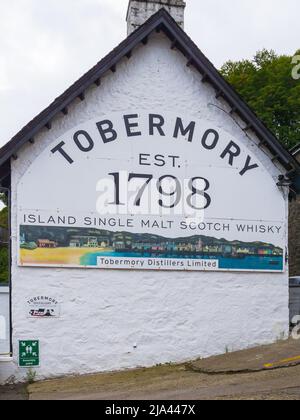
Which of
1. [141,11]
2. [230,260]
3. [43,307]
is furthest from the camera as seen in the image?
[141,11]

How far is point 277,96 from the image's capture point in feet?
115

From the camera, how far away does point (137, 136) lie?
14016 millimetres

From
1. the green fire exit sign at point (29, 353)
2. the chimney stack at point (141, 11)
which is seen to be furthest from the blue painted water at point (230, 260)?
the chimney stack at point (141, 11)

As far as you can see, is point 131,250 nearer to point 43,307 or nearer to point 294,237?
point 43,307

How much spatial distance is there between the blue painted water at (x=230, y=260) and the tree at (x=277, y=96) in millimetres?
20497

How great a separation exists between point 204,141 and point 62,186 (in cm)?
362

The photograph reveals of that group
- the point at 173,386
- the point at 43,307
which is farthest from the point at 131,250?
the point at 173,386

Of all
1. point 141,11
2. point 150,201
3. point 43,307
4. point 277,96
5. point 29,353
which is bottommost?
point 29,353

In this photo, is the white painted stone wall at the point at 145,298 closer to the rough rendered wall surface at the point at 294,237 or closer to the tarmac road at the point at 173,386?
the tarmac road at the point at 173,386

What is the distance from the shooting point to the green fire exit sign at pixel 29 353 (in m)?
12.6

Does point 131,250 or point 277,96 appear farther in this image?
point 277,96

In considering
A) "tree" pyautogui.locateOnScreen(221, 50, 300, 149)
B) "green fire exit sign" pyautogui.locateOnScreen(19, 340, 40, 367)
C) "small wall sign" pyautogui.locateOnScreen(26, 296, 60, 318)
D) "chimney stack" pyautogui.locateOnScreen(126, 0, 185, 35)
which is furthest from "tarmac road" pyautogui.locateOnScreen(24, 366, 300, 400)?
"tree" pyautogui.locateOnScreen(221, 50, 300, 149)

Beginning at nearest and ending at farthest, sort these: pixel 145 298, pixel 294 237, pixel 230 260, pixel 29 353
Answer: pixel 29 353, pixel 145 298, pixel 230 260, pixel 294 237

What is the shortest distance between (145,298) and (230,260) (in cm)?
225
